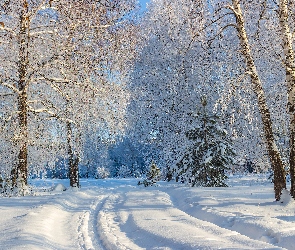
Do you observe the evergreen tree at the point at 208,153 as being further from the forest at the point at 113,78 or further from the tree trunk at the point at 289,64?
the tree trunk at the point at 289,64

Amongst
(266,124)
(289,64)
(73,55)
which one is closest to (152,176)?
(266,124)

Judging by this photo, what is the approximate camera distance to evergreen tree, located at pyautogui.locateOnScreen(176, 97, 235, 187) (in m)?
16.6

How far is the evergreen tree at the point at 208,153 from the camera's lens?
16.6 m

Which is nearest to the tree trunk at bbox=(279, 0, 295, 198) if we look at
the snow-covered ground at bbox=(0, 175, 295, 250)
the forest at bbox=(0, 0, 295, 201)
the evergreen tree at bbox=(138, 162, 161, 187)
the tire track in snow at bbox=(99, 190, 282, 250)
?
the forest at bbox=(0, 0, 295, 201)

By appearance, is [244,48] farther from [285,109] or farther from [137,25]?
[137,25]

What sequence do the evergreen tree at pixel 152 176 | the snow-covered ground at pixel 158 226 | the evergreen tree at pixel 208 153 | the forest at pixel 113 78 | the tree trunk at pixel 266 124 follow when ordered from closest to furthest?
the snow-covered ground at pixel 158 226, the forest at pixel 113 78, the tree trunk at pixel 266 124, the evergreen tree at pixel 208 153, the evergreen tree at pixel 152 176

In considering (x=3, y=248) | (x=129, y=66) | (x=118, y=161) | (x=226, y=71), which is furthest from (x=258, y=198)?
(x=118, y=161)

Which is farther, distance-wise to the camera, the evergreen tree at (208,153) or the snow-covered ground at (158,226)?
the evergreen tree at (208,153)

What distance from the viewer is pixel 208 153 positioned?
16531 mm

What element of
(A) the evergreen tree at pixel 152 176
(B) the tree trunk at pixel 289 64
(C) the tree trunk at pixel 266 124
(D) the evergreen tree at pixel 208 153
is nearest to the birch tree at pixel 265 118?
(C) the tree trunk at pixel 266 124

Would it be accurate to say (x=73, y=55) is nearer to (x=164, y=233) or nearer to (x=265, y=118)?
(x=265, y=118)

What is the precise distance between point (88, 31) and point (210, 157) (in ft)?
31.0

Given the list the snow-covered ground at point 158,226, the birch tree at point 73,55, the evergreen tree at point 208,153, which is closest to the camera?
the snow-covered ground at point 158,226

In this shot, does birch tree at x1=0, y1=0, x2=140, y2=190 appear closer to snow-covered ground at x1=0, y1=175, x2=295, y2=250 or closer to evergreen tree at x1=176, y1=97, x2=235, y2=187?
snow-covered ground at x1=0, y1=175, x2=295, y2=250
